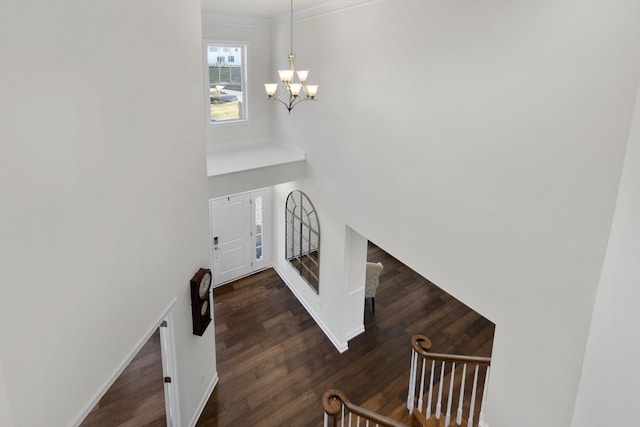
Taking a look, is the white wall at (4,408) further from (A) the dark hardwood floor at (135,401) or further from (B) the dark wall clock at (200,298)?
(A) the dark hardwood floor at (135,401)

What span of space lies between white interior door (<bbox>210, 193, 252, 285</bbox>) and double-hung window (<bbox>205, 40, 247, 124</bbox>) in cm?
161

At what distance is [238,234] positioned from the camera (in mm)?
8195

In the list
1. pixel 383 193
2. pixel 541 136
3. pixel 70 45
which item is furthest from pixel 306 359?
pixel 70 45

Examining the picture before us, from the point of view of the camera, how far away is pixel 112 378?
9.69ft

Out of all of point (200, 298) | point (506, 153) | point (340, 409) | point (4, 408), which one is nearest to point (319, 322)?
point (200, 298)

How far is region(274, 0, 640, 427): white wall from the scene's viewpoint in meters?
2.62

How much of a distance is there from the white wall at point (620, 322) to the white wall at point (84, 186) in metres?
3.22

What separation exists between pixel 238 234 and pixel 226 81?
9.81 feet

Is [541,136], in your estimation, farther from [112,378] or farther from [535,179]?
[112,378]

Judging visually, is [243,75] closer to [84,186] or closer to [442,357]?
[84,186]

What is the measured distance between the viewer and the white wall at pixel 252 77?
6668 mm

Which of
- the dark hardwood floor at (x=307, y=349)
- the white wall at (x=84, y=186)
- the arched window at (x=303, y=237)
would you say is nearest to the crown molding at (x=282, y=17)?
the white wall at (x=84, y=186)

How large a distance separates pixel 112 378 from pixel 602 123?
383 cm

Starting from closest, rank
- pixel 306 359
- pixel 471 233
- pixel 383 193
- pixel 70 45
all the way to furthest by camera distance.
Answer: pixel 70 45, pixel 471 233, pixel 383 193, pixel 306 359
